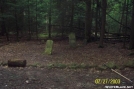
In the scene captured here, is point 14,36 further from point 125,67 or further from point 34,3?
point 125,67

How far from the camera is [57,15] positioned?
924 inches

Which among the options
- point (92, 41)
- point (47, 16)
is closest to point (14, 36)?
point (47, 16)

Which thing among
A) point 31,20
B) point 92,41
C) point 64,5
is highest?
point 64,5

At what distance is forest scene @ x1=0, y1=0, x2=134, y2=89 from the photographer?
739cm

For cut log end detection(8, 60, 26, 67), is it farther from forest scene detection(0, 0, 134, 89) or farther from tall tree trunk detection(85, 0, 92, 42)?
tall tree trunk detection(85, 0, 92, 42)

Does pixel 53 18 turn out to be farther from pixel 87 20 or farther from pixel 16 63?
pixel 16 63

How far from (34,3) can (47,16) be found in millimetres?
2090

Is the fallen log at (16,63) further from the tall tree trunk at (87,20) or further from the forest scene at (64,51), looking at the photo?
the tall tree trunk at (87,20)

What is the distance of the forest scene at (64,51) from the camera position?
291 inches

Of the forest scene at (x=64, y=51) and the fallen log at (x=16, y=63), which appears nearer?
the forest scene at (x=64, y=51)

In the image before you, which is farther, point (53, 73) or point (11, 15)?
point (11, 15)

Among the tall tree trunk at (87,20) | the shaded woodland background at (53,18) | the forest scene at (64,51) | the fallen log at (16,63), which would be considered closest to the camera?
the forest scene at (64,51)

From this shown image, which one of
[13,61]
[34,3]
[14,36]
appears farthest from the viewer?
[14,36]
